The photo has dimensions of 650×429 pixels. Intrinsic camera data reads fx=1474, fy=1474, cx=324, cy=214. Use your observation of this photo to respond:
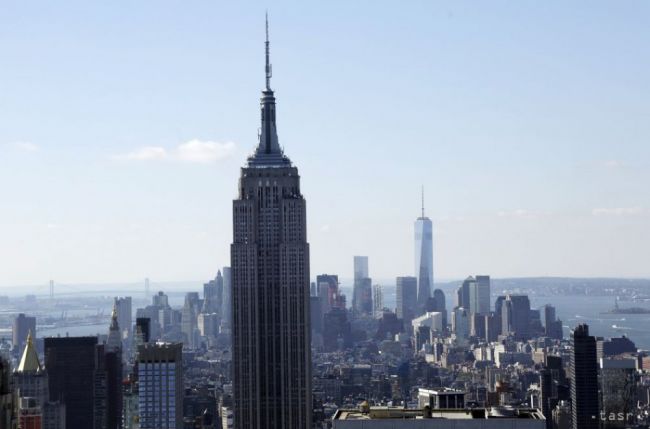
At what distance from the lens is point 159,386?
268 feet

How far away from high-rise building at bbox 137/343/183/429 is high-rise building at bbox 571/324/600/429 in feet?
94.0

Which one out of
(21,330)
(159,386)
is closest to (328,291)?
(21,330)

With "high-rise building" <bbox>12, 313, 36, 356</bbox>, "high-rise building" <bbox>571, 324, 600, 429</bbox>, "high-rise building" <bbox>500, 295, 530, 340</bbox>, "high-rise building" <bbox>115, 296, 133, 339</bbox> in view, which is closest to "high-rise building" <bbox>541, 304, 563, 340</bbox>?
"high-rise building" <bbox>500, 295, 530, 340</bbox>

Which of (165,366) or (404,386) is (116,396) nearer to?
→ (165,366)

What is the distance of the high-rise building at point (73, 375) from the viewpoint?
96.0 metres

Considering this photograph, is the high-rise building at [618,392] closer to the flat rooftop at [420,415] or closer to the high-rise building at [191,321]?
the high-rise building at [191,321]

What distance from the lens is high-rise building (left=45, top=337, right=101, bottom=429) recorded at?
9600 centimetres

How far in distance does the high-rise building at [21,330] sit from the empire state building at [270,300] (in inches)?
1653

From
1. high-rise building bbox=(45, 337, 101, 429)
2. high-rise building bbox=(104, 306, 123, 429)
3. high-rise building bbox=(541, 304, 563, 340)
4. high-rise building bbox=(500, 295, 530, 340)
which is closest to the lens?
high-rise building bbox=(104, 306, 123, 429)

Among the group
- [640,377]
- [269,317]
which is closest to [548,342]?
[640,377]

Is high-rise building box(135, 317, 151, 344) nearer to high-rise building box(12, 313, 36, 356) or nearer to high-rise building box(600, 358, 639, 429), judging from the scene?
high-rise building box(12, 313, 36, 356)

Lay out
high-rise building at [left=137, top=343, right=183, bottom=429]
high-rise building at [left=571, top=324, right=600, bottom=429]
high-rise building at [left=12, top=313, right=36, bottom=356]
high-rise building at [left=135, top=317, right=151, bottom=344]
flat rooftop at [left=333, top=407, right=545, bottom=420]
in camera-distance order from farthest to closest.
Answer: high-rise building at [left=135, top=317, right=151, bottom=344] → high-rise building at [left=12, top=313, right=36, bottom=356] → high-rise building at [left=571, top=324, right=600, bottom=429] → high-rise building at [left=137, top=343, right=183, bottom=429] → flat rooftop at [left=333, top=407, right=545, bottom=420]

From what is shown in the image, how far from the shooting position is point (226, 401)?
94.9m

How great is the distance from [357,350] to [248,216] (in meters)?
107
